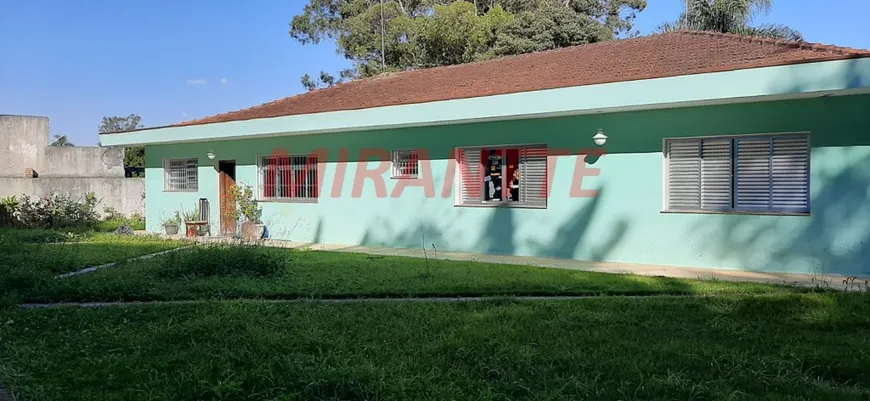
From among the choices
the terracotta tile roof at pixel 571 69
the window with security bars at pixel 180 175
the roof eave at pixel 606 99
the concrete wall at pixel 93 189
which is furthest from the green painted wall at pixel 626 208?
the concrete wall at pixel 93 189

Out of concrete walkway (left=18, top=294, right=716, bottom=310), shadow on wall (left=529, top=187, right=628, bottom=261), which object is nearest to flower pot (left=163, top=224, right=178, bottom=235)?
shadow on wall (left=529, top=187, right=628, bottom=261)

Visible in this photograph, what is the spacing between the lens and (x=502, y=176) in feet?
42.4

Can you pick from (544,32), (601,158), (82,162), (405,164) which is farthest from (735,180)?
(82,162)

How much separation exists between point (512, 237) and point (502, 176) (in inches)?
48.5

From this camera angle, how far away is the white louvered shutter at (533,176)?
40.4 ft

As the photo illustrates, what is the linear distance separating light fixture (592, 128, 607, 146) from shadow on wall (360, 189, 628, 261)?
0.98 metres

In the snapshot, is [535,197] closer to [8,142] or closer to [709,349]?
[709,349]

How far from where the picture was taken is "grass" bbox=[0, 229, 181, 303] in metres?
8.06

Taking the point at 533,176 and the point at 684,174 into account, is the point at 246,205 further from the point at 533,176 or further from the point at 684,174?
the point at 684,174

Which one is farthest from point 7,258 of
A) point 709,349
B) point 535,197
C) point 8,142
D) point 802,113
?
point 8,142

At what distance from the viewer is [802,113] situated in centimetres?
972

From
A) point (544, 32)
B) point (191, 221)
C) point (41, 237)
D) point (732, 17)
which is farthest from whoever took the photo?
point (544, 32)

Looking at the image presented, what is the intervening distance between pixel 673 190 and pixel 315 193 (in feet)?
27.3

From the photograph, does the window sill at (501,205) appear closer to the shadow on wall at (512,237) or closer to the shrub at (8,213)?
the shadow on wall at (512,237)
